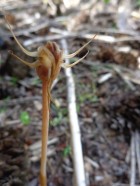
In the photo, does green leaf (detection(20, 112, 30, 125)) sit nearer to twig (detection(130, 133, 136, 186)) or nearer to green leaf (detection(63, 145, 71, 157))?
green leaf (detection(63, 145, 71, 157))

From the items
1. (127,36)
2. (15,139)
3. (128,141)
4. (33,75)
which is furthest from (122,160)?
(127,36)

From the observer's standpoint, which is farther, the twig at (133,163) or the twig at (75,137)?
the twig at (133,163)

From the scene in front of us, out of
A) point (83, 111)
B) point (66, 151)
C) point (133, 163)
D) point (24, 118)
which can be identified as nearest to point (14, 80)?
point (24, 118)

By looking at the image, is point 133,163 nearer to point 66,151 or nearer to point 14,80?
point 66,151

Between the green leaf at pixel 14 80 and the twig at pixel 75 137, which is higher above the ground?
the green leaf at pixel 14 80

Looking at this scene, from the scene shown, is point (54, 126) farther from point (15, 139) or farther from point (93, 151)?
point (15, 139)

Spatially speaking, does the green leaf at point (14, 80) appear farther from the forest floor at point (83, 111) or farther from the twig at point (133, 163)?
the twig at point (133, 163)

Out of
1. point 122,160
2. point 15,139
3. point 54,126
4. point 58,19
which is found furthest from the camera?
point 58,19

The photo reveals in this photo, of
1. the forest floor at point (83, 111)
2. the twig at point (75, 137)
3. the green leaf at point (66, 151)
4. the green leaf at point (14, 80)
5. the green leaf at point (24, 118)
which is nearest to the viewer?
the twig at point (75, 137)

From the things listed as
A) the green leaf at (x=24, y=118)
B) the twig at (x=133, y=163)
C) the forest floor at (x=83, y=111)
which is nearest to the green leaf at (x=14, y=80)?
the forest floor at (x=83, y=111)
